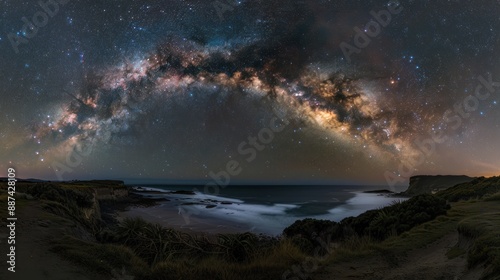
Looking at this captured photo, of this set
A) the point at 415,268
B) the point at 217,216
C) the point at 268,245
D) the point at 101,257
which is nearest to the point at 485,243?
the point at 415,268

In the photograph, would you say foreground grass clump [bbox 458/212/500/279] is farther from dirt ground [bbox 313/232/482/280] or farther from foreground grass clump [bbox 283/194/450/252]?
foreground grass clump [bbox 283/194/450/252]

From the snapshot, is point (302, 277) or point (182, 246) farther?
point (182, 246)

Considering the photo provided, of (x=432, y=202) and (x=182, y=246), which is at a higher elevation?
(x=432, y=202)

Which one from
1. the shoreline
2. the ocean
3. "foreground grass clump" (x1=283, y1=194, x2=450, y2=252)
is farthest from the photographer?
the ocean

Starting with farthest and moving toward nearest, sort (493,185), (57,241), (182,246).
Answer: (493,185)
(182,246)
(57,241)

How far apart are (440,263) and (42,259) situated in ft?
32.9

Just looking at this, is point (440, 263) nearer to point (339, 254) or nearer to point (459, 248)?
point (459, 248)

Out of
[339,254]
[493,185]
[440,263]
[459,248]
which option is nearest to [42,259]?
[339,254]

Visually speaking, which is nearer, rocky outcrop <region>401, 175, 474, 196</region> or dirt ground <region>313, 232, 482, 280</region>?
dirt ground <region>313, 232, 482, 280</region>

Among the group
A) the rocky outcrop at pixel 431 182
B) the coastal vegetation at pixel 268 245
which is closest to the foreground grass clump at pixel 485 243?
the coastal vegetation at pixel 268 245

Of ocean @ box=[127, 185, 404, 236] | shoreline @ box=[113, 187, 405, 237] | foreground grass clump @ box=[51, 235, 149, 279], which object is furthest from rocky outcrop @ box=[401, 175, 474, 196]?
foreground grass clump @ box=[51, 235, 149, 279]

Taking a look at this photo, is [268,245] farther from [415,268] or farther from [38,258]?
[38,258]

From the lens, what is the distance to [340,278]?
7863 millimetres

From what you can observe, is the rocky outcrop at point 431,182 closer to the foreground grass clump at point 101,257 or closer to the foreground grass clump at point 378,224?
the foreground grass clump at point 378,224
